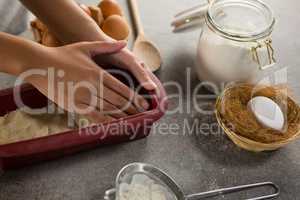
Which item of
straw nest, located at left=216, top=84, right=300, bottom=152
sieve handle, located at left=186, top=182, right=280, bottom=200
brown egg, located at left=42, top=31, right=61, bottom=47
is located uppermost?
brown egg, located at left=42, top=31, right=61, bottom=47

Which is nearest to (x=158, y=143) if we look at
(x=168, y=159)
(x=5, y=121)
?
(x=168, y=159)

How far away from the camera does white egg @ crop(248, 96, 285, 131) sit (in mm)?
696

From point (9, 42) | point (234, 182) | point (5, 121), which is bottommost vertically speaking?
point (234, 182)

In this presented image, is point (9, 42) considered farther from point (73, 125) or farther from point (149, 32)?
point (149, 32)

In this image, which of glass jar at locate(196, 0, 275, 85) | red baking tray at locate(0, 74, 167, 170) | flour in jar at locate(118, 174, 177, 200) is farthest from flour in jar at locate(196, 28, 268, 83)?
flour in jar at locate(118, 174, 177, 200)

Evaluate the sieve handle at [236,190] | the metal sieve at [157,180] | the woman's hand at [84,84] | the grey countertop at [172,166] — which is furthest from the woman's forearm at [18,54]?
the sieve handle at [236,190]

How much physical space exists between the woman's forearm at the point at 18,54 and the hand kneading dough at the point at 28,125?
7cm

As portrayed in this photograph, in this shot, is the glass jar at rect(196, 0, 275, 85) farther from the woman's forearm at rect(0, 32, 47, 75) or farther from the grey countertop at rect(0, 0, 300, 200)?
the woman's forearm at rect(0, 32, 47, 75)

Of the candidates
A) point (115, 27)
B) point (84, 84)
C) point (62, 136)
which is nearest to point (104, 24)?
point (115, 27)

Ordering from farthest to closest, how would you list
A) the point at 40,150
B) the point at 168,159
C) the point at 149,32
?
the point at 149,32, the point at 168,159, the point at 40,150

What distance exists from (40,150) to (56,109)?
0.35 ft

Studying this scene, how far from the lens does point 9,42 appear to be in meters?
0.68

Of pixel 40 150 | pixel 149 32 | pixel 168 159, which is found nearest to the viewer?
pixel 40 150

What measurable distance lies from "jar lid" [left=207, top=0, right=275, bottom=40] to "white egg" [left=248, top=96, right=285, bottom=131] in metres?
0.12
